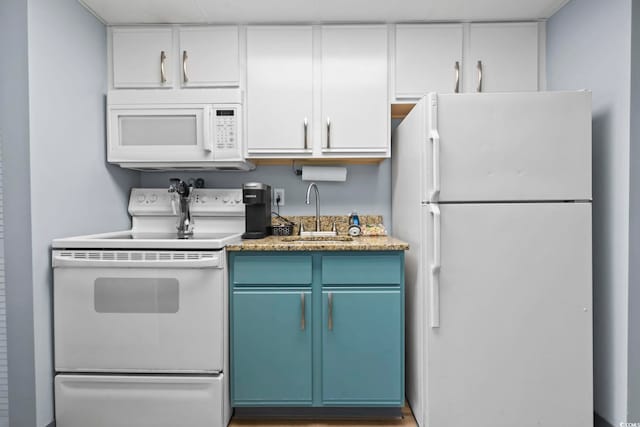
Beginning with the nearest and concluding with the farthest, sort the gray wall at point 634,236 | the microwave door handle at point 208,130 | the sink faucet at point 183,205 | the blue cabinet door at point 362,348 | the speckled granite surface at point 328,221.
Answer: the gray wall at point 634,236, the blue cabinet door at point 362,348, the microwave door handle at point 208,130, the sink faucet at point 183,205, the speckled granite surface at point 328,221

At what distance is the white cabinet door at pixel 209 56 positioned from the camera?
2082 millimetres

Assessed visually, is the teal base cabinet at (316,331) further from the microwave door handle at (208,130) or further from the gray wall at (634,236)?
the gray wall at (634,236)

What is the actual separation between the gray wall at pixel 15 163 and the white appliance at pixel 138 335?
137mm

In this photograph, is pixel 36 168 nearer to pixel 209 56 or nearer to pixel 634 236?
pixel 209 56

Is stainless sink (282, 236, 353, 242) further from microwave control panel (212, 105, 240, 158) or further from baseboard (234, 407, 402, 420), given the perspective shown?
baseboard (234, 407, 402, 420)

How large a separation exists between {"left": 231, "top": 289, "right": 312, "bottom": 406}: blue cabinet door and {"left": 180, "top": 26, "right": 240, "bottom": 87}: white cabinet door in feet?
4.29

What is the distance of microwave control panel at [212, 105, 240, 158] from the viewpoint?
6.65 ft

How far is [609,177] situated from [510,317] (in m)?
0.83

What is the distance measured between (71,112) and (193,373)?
150 centimetres

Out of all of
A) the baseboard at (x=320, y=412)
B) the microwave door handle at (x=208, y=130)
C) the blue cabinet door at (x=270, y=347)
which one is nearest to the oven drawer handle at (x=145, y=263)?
the blue cabinet door at (x=270, y=347)

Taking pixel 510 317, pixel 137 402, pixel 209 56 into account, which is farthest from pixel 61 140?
pixel 510 317

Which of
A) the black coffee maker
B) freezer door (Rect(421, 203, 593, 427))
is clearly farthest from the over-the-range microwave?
freezer door (Rect(421, 203, 593, 427))

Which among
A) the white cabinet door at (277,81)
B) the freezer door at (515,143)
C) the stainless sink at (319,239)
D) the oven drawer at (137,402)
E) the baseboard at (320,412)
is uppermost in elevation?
the white cabinet door at (277,81)

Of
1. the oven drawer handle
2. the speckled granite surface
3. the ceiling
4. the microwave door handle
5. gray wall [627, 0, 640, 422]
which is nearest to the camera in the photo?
gray wall [627, 0, 640, 422]
